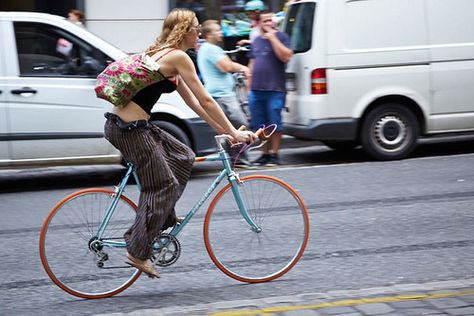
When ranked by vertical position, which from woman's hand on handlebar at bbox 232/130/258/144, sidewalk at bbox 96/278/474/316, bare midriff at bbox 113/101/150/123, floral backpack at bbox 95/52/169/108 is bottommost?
sidewalk at bbox 96/278/474/316

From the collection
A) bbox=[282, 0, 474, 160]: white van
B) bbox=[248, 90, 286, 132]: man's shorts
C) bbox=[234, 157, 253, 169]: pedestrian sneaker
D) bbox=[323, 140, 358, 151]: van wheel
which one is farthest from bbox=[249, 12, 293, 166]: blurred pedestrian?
bbox=[323, 140, 358, 151]: van wheel

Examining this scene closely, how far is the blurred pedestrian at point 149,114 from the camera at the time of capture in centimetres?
509

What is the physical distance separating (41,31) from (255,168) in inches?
115

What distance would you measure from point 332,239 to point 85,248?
2135 millimetres

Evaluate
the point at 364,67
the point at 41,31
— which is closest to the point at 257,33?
the point at 364,67

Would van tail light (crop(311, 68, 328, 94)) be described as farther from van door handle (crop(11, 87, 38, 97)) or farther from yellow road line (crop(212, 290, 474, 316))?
yellow road line (crop(212, 290, 474, 316))

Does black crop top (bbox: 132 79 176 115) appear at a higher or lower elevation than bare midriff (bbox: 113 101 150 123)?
higher

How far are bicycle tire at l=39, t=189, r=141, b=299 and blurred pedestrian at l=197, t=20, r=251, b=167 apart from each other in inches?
198

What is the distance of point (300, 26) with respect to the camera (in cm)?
1064

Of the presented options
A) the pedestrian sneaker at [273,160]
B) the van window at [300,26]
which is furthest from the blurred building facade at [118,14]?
the pedestrian sneaker at [273,160]

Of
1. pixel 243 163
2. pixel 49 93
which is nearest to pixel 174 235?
pixel 49 93

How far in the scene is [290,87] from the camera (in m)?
10.8

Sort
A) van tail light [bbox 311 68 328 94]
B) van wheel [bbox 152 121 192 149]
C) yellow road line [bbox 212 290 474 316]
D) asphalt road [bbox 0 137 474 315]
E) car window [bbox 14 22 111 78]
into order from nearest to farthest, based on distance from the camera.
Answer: yellow road line [bbox 212 290 474 316]
asphalt road [bbox 0 137 474 315]
car window [bbox 14 22 111 78]
van wheel [bbox 152 121 192 149]
van tail light [bbox 311 68 328 94]

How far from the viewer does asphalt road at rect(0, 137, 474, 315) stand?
17.8 ft
